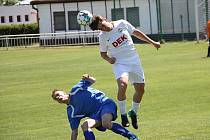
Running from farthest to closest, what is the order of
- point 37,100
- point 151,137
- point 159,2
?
point 159,2
point 37,100
point 151,137

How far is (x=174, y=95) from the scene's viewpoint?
14.9 metres

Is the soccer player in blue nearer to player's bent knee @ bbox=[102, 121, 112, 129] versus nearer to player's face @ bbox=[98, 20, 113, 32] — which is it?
player's bent knee @ bbox=[102, 121, 112, 129]

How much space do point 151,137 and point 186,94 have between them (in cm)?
534

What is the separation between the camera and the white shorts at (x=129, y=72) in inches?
394

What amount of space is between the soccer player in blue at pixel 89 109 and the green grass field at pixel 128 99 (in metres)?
1.43

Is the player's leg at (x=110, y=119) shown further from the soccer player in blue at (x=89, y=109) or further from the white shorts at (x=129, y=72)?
the white shorts at (x=129, y=72)

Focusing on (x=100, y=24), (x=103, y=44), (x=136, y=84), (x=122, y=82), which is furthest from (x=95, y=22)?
(x=136, y=84)

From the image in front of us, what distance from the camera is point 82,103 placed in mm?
8406

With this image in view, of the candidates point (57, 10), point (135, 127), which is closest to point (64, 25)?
point (57, 10)

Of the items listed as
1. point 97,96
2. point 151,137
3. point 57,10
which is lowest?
point 151,137

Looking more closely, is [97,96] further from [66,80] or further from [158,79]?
[66,80]

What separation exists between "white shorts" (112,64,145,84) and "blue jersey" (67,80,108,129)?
4.85 feet

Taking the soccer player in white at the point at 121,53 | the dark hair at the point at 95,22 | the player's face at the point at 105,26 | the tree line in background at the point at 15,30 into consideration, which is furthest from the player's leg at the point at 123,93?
the tree line in background at the point at 15,30

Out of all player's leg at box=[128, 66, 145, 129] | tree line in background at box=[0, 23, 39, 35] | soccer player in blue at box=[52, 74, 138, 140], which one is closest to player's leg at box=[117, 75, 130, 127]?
player's leg at box=[128, 66, 145, 129]
